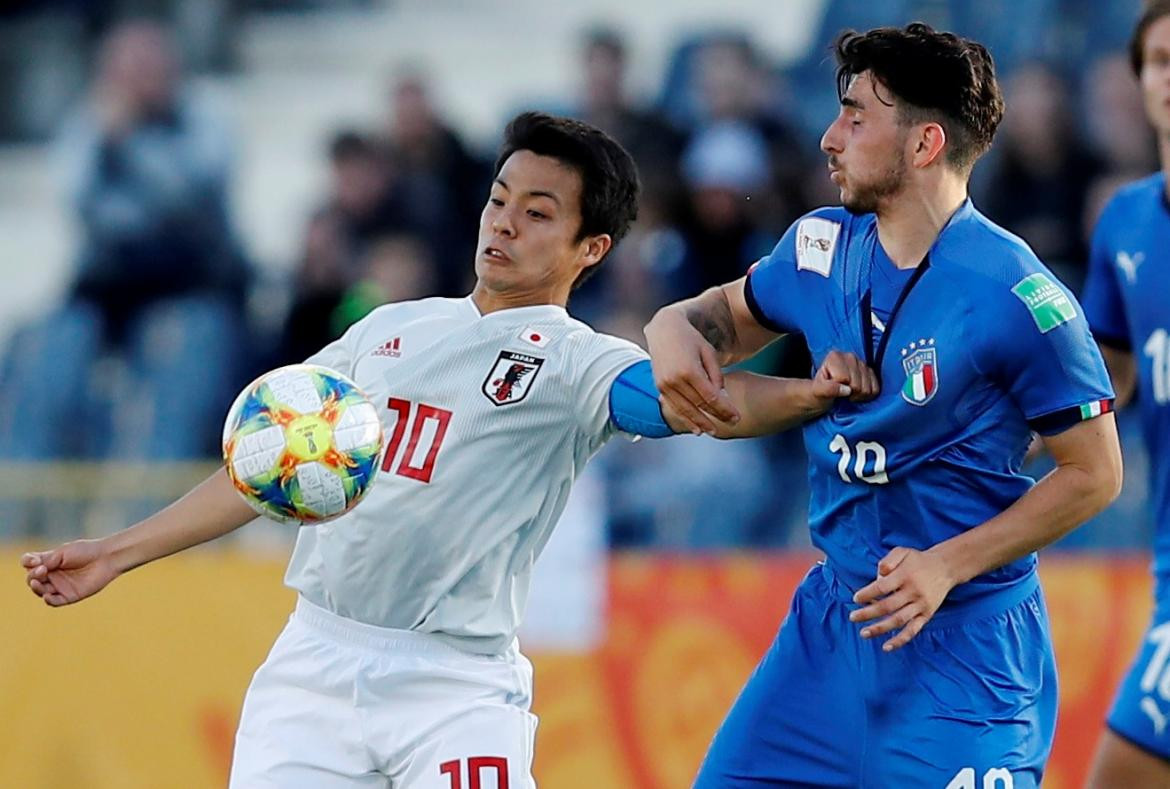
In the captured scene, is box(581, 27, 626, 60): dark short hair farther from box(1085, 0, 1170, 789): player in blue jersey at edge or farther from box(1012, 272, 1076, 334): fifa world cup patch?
box(1012, 272, 1076, 334): fifa world cup patch

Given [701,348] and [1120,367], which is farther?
[1120,367]

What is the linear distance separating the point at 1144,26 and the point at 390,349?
274cm

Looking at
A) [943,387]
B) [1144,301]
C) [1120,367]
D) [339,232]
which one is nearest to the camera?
[943,387]

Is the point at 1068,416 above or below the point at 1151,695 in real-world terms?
above

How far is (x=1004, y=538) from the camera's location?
14.7 ft

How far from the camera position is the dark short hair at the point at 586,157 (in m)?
5.30

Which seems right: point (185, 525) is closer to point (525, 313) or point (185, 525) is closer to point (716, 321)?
point (525, 313)

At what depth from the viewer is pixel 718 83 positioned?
1167 cm

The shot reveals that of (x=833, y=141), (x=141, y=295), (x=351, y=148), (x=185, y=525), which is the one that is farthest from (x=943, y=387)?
(x=141, y=295)

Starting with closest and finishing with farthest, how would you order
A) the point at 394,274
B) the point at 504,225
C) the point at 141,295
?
the point at 504,225
the point at 394,274
the point at 141,295

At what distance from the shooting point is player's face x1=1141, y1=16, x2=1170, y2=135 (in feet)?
19.5

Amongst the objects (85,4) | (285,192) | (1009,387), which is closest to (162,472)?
(285,192)

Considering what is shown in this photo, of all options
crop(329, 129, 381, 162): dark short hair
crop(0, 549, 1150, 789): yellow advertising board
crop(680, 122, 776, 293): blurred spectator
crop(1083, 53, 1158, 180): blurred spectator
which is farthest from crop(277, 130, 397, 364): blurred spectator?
crop(1083, 53, 1158, 180): blurred spectator

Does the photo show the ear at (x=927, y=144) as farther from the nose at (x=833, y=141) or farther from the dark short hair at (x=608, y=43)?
the dark short hair at (x=608, y=43)
